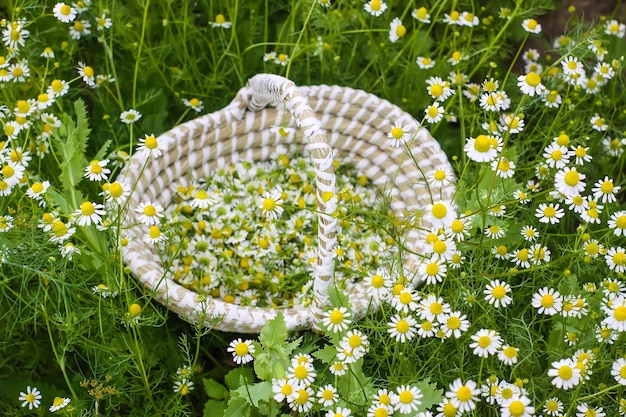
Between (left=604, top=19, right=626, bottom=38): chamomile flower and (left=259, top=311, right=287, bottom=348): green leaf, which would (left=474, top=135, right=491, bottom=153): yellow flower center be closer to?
(left=259, top=311, right=287, bottom=348): green leaf

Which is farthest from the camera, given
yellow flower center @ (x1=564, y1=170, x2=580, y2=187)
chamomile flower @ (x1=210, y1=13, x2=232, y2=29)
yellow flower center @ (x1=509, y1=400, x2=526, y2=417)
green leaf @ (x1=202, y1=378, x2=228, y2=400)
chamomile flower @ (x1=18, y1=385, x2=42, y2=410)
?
chamomile flower @ (x1=210, y1=13, x2=232, y2=29)

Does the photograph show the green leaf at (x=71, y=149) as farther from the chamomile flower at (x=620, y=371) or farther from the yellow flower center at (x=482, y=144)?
the chamomile flower at (x=620, y=371)

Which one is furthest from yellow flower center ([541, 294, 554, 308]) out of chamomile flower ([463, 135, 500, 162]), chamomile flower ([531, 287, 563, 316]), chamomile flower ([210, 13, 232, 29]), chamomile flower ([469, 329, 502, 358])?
chamomile flower ([210, 13, 232, 29])

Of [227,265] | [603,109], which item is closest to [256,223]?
[227,265]

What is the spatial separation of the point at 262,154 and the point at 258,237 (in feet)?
0.67

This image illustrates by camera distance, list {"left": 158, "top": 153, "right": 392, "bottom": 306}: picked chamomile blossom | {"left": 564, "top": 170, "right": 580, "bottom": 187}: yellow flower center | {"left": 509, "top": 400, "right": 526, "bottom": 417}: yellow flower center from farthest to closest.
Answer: {"left": 158, "top": 153, "right": 392, "bottom": 306}: picked chamomile blossom < {"left": 564, "top": 170, "right": 580, "bottom": 187}: yellow flower center < {"left": 509, "top": 400, "right": 526, "bottom": 417}: yellow flower center

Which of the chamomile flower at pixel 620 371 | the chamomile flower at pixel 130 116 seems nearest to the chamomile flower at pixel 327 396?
the chamomile flower at pixel 620 371

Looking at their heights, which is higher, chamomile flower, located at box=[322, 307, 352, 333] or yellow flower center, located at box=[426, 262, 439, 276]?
yellow flower center, located at box=[426, 262, 439, 276]

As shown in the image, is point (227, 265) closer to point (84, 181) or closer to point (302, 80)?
point (84, 181)

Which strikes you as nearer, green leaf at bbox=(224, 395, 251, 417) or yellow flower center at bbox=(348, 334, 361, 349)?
yellow flower center at bbox=(348, 334, 361, 349)

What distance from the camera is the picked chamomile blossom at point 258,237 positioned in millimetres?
1354

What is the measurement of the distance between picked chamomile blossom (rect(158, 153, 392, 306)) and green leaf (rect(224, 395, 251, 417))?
0.26 meters

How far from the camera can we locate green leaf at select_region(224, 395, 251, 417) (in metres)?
1.06

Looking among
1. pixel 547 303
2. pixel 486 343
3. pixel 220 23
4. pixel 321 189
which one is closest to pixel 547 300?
pixel 547 303
